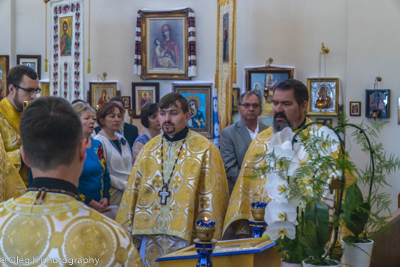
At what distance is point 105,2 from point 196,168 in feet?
19.6

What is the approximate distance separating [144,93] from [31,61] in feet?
7.62

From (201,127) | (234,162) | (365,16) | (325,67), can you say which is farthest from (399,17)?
(234,162)

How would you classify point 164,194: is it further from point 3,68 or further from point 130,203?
point 3,68

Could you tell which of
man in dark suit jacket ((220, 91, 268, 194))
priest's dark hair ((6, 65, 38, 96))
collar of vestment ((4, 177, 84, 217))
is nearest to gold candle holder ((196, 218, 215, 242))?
collar of vestment ((4, 177, 84, 217))

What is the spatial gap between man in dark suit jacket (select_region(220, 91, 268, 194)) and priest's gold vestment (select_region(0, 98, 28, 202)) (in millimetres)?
1852

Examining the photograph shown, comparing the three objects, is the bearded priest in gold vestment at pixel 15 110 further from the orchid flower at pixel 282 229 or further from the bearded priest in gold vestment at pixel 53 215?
the orchid flower at pixel 282 229

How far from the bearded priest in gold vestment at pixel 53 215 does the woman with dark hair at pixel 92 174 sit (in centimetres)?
221

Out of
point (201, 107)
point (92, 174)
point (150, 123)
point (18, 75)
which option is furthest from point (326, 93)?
point (18, 75)

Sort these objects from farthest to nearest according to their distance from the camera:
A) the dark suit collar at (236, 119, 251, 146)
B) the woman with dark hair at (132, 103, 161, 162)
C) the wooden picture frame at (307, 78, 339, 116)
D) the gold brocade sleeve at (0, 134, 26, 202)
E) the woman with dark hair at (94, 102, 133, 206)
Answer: the wooden picture frame at (307, 78, 339, 116)
the woman with dark hair at (132, 103, 161, 162)
the dark suit collar at (236, 119, 251, 146)
the woman with dark hair at (94, 102, 133, 206)
the gold brocade sleeve at (0, 134, 26, 202)

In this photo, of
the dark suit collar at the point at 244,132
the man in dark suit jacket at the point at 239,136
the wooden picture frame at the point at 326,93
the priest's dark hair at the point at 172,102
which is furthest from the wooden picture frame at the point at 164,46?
the priest's dark hair at the point at 172,102

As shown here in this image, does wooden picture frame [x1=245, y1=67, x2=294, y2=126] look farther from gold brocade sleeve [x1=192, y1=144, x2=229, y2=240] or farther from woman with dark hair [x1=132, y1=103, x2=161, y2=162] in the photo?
gold brocade sleeve [x1=192, y1=144, x2=229, y2=240]

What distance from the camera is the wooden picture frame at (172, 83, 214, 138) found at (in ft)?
26.3

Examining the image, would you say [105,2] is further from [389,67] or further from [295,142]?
[295,142]

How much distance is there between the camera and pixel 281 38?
7.79m
